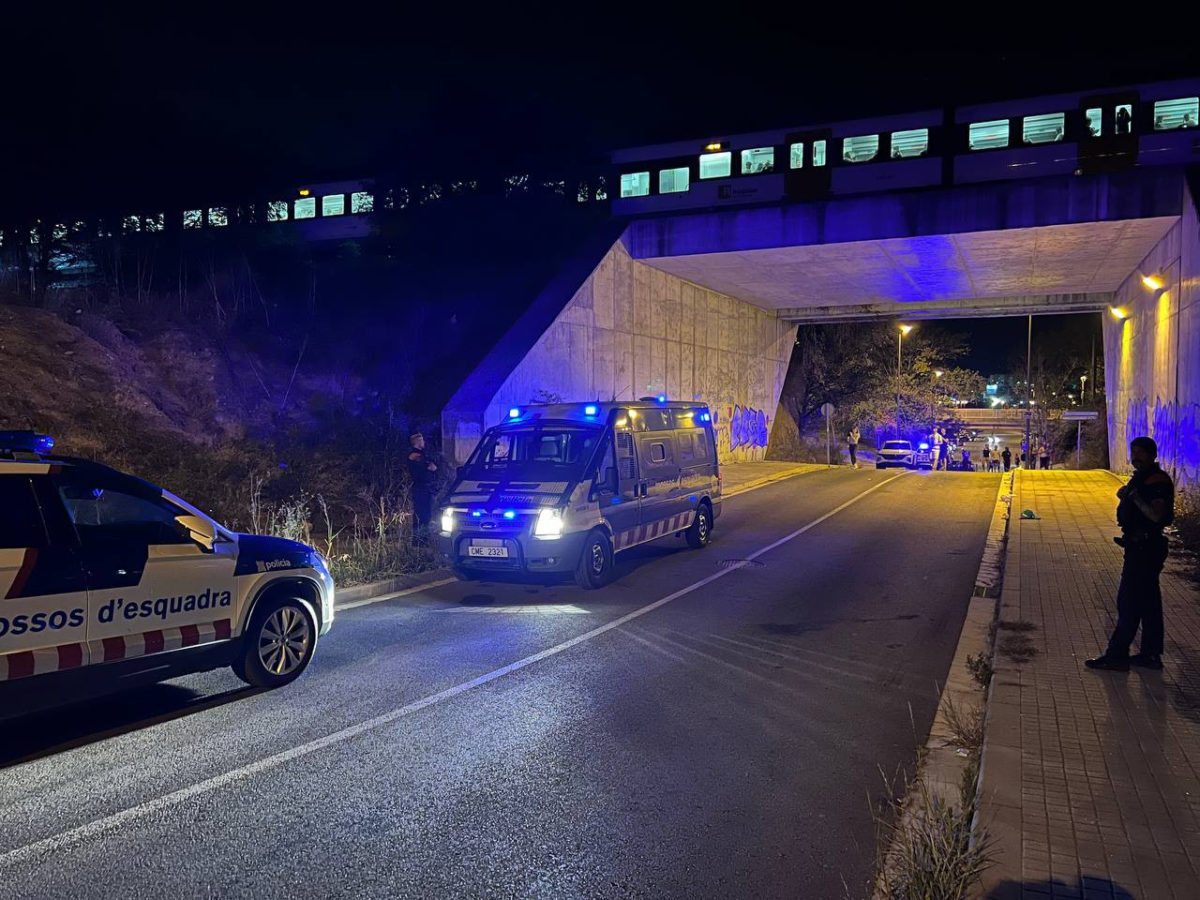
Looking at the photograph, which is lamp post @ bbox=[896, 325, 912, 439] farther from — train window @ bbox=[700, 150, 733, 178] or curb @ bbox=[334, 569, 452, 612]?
curb @ bbox=[334, 569, 452, 612]

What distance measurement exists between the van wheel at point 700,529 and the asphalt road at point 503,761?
13.4 ft

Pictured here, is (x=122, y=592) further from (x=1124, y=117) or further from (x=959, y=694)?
(x=1124, y=117)

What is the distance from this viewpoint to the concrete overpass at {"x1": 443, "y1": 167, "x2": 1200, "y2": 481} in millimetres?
18891

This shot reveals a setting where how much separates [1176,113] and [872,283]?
31.8 feet

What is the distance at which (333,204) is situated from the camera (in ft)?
102

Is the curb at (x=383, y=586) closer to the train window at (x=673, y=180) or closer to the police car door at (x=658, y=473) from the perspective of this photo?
the police car door at (x=658, y=473)

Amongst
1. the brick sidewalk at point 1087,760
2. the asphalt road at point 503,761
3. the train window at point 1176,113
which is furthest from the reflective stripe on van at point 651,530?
the train window at point 1176,113

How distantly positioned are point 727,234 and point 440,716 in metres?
20.3

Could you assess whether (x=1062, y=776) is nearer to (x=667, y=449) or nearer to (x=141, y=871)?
(x=141, y=871)

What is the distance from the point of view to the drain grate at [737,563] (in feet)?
38.2

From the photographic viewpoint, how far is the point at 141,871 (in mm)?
3639

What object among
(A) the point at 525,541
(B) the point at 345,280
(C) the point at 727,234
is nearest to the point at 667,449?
(A) the point at 525,541

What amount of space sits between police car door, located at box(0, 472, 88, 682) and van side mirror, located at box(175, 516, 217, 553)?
77 cm

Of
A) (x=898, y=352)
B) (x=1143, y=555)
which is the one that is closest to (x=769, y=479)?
(x=1143, y=555)
